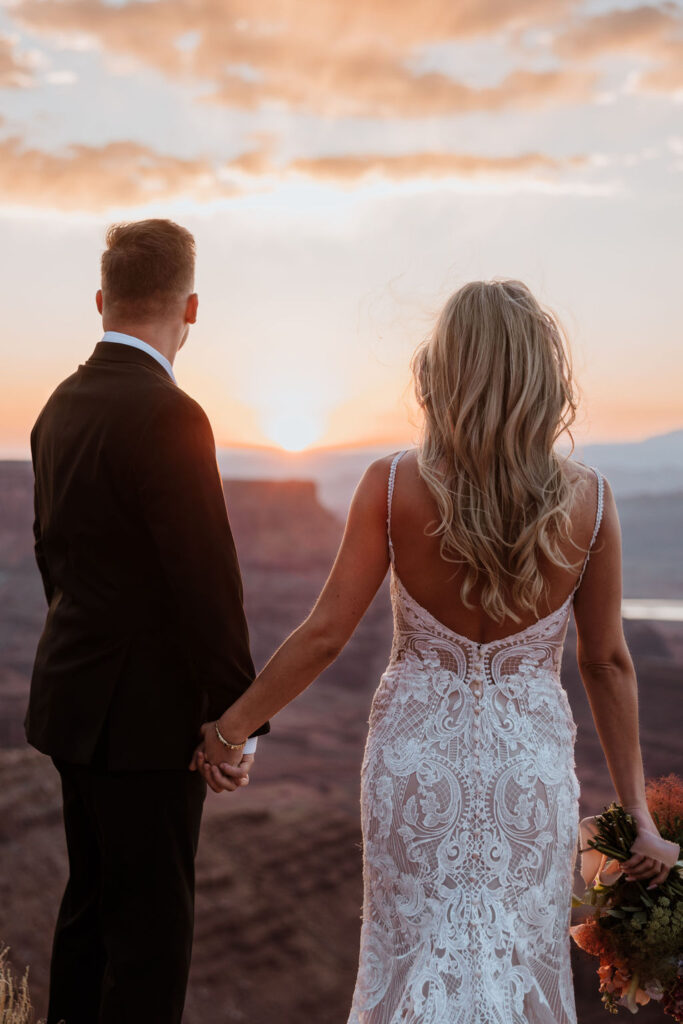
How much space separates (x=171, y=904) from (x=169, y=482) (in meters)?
0.94

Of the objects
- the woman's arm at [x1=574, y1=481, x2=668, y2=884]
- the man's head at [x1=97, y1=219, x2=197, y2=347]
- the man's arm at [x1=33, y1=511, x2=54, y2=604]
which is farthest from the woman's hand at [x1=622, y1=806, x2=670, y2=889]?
the man's head at [x1=97, y1=219, x2=197, y2=347]

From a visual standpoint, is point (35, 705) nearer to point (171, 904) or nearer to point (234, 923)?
point (171, 904)

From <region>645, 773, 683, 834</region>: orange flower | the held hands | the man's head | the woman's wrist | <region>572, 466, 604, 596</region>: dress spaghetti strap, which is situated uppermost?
the man's head

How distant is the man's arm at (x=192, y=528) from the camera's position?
200 cm

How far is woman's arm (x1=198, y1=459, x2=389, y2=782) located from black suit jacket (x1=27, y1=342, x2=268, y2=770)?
0.21 feet

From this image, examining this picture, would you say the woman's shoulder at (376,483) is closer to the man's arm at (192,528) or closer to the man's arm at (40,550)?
the man's arm at (192,528)

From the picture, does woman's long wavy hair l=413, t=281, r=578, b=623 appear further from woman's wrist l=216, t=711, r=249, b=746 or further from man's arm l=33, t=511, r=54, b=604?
man's arm l=33, t=511, r=54, b=604

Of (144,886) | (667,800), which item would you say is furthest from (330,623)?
(667,800)

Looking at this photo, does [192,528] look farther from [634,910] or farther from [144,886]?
[634,910]

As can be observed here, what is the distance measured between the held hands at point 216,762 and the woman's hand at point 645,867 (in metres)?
0.84

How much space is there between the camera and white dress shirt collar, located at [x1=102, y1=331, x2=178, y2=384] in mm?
2150

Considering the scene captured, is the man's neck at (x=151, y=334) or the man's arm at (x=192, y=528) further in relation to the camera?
the man's neck at (x=151, y=334)

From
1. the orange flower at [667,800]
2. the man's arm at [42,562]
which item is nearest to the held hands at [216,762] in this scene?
the man's arm at [42,562]

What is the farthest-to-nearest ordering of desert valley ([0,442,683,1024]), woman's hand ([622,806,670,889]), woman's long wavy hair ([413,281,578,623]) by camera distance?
desert valley ([0,442,683,1024]) < woman's hand ([622,806,670,889]) < woman's long wavy hair ([413,281,578,623])
